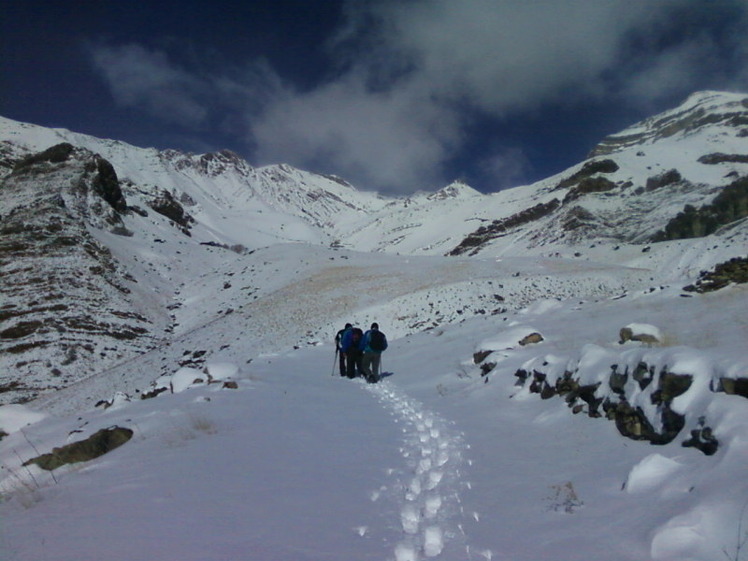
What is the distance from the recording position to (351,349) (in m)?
16.8

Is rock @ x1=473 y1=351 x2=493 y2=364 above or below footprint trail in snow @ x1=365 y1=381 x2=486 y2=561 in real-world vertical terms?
above

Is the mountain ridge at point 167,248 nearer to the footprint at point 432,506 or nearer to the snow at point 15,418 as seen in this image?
the snow at point 15,418

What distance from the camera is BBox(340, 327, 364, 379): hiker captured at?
1684 cm

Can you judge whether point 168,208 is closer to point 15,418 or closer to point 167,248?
point 167,248

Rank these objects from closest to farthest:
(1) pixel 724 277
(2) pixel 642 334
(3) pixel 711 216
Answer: (2) pixel 642 334
(1) pixel 724 277
(3) pixel 711 216

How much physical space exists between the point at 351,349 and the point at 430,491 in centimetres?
1157

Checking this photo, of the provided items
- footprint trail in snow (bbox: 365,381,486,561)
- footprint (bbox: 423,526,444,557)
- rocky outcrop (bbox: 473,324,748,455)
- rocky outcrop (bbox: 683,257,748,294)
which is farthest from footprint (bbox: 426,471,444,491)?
rocky outcrop (bbox: 683,257,748,294)

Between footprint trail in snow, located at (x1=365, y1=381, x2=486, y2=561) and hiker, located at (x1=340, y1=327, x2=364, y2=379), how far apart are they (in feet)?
25.2

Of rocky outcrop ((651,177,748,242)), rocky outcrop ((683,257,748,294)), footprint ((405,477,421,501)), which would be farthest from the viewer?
rocky outcrop ((651,177,748,242))

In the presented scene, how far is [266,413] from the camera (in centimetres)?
892

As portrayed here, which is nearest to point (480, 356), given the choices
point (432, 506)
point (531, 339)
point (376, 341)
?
point (531, 339)

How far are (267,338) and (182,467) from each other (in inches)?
899

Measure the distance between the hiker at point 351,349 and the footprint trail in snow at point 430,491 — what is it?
767 centimetres

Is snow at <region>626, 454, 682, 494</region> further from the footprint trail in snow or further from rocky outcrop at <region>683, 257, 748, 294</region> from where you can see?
rocky outcrop at <region>683, 257, 748, 294</region>
